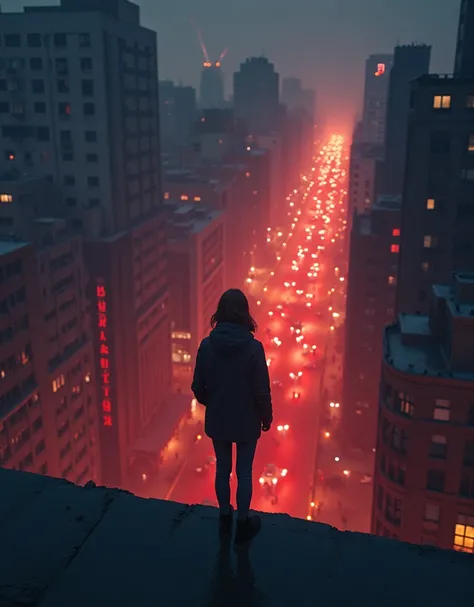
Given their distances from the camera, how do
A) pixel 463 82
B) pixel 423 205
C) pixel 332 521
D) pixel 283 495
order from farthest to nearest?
pixel 283 495 → pixel 332 521 → pixel 423 205 → pixel 463 82

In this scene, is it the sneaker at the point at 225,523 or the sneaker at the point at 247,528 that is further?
the sneaker at the point at 225,523

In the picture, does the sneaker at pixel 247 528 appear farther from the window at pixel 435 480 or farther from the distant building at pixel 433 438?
the window at pixel 435 480

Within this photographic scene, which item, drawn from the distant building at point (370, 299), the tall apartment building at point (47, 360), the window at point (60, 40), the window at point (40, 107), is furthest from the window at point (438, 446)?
the window at point (40, 107)

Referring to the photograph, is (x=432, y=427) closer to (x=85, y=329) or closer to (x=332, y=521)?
(x=332, y=521)

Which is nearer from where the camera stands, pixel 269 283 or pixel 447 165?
pixel 447 165

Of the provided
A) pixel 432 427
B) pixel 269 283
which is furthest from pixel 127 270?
pixel 269 283

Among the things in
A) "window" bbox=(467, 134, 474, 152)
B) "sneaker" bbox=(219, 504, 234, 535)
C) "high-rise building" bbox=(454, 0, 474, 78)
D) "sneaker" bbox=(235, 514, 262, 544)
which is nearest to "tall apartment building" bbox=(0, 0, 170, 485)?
"high-rise building" bbox=(454, 0, 474, 78)
